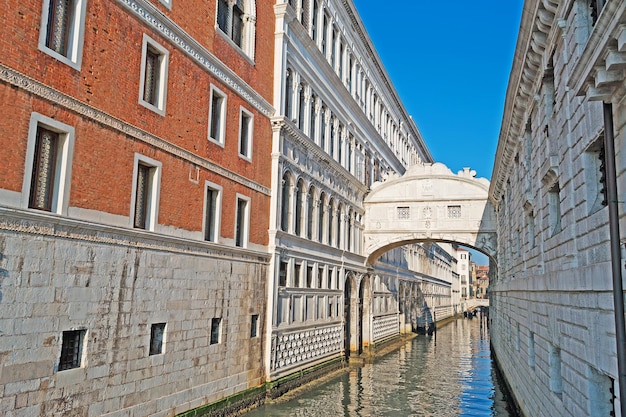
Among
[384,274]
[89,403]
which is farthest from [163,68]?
[384,274]

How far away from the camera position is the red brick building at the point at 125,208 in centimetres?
797

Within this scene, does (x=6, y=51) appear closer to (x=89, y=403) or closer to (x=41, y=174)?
(x=41, y=174)

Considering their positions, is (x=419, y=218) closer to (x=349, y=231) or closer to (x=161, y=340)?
(x=349, y=231)

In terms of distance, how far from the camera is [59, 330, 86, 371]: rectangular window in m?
8.66

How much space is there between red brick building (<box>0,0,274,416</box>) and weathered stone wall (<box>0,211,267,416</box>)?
1.1 inches

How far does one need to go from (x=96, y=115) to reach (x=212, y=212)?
173 inches

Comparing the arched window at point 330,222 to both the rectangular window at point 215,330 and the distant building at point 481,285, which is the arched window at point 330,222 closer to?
the rectangular window at point 215,330

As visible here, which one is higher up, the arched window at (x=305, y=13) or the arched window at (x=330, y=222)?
the arched window at (x=305, y=13)

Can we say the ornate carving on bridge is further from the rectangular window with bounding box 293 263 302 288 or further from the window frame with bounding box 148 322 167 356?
the window frame with bounding box 148 322 167 356

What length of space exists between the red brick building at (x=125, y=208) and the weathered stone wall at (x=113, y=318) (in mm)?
27

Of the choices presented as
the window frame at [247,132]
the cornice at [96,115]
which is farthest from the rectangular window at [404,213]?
the cornice at [96,115]

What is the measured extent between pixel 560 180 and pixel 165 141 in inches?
292

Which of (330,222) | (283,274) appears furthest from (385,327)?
(283,274)

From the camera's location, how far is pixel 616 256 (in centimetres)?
532
